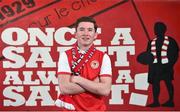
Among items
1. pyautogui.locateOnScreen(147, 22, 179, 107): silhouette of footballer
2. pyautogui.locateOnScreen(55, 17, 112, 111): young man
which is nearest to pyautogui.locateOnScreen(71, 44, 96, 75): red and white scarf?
pyautogui.locateOnScreen(55, 17, 112, 111): young man

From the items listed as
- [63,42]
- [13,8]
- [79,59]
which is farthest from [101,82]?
[13,8]

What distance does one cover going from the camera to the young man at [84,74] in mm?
1282

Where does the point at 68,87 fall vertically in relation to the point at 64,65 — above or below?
below

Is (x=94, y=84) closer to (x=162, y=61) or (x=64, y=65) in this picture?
(x=64, y=65)

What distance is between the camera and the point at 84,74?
1.32 meters

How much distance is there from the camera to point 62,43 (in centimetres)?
255

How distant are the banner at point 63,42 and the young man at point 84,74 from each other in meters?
1.21

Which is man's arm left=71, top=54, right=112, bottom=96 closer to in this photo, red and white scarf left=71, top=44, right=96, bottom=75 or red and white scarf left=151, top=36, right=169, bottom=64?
red and white scarf left=71, top=44, right=96, bottom=75

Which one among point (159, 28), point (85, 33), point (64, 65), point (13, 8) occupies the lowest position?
point (64, 65)

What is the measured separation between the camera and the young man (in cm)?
128

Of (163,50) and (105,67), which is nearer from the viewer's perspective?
(105,67)

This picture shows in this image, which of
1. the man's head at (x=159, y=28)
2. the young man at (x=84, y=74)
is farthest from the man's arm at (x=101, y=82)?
the man's head at (x=159, y=28)

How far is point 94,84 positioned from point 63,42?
4.26 ft

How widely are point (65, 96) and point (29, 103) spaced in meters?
1.35
